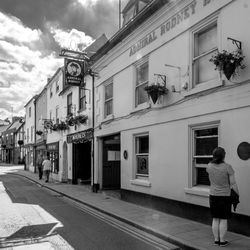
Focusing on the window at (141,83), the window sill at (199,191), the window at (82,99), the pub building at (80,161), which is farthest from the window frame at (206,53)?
the pub building at (80,161)

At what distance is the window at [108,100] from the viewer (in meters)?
14.4

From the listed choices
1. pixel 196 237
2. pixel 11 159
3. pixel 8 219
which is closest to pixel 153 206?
pixel 196 237

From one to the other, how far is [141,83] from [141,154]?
8.09ft

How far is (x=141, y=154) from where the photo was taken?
11531 mm

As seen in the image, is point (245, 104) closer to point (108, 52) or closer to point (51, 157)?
point (108, 52)

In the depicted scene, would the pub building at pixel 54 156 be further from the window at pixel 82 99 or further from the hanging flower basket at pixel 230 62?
the hanging flower basket at pixel 230 62

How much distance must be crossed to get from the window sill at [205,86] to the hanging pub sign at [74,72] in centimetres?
870

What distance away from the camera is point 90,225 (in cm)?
866

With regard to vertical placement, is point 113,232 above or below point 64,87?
below

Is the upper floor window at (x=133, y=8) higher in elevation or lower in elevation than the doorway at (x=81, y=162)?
higher

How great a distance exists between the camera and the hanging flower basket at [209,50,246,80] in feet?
22.8

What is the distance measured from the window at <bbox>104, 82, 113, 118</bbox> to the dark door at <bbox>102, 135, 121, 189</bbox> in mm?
1376

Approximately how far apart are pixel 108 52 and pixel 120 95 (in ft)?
7.29

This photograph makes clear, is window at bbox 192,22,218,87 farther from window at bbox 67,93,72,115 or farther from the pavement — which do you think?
window at bbox 67,93,72,115
